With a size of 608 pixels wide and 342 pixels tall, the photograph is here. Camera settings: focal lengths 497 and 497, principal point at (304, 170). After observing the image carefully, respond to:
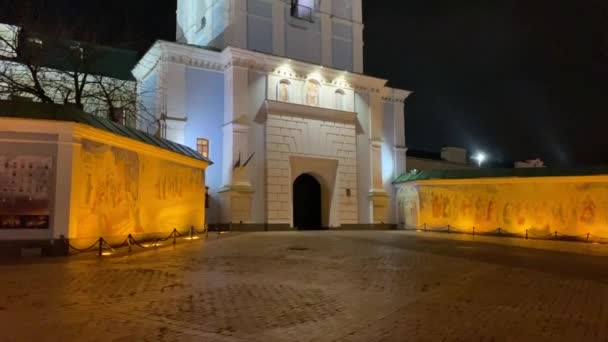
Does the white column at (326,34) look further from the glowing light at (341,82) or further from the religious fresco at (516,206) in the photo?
the religious fresco at (516,206)

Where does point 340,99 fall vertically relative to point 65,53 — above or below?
below

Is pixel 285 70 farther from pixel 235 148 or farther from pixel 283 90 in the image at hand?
pixel 235 148

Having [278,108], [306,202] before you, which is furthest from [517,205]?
[278,108]

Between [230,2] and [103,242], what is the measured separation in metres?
18.6

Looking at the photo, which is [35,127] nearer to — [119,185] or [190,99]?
[119,185]

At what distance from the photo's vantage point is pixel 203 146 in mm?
27344

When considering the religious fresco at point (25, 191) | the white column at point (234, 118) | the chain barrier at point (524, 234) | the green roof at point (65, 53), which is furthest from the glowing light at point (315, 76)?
the religious fresco at point (25, 191)

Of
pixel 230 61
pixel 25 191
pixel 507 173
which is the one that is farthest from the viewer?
pixel 230 61

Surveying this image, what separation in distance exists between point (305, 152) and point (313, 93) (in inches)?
148

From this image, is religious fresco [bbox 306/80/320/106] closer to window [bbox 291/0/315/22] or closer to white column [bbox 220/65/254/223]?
white column [bbox 220/65/254/223]

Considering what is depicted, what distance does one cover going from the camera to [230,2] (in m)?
28.8

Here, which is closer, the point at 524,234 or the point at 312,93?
the point at 524,234

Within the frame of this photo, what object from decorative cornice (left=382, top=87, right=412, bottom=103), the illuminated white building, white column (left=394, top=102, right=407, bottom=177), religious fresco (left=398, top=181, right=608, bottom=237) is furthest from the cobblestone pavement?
decorative cornice (left=382, top=87, right=412, bottom=103)

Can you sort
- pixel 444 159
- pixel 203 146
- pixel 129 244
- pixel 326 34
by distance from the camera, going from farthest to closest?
pixel 444 159 < pixel 326 34 < pixel 203 146 < pixel 129 244
